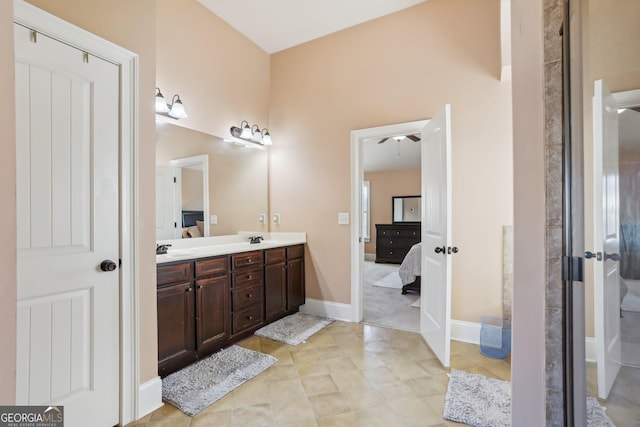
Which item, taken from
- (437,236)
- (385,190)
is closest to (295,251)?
(437,236)

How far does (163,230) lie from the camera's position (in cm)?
253

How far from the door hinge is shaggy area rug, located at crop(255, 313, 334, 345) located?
7.02 feet

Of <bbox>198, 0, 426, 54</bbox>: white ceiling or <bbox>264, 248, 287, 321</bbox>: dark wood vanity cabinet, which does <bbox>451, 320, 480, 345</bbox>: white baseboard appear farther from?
<bbox>198, 0, 426, 54</bbox>: white ceiling

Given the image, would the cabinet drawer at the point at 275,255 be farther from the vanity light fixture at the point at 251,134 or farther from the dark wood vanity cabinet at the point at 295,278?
the vanity light fixture at the point at 251,134

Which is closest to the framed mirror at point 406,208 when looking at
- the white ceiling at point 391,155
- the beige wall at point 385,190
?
the beige wall at point 385,190

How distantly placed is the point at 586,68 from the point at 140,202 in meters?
2.20

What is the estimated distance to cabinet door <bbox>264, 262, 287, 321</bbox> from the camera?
2996 mm

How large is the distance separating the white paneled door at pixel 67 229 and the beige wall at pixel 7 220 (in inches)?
37.8

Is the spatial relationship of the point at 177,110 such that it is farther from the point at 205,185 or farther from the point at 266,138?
the point at 266,138

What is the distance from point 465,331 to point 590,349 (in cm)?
180

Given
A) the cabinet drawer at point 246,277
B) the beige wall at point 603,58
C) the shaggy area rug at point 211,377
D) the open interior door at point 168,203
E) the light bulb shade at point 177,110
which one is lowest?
the shaggy area rug at point 211,377

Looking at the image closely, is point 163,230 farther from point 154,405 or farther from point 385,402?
point 385,402

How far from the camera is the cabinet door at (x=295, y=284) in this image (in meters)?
3.28

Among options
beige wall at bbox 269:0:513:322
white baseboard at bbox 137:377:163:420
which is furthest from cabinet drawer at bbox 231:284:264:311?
white baseboard at bbox 137:377:163:420
